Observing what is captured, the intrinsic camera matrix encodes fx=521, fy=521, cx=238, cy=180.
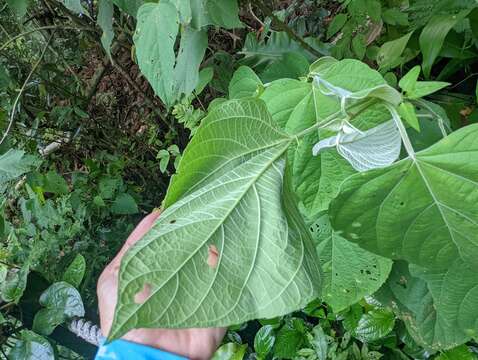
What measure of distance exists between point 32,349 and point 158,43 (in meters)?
0.89

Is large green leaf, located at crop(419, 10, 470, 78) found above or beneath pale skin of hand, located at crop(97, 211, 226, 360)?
above

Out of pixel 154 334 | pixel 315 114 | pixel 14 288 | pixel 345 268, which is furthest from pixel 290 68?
pixel 14 288

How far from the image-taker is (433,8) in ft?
3.14

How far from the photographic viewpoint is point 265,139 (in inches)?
22.4

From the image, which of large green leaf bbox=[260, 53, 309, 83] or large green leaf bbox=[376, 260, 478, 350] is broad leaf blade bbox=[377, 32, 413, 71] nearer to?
large green leaf bbox=[260, 53, 309, 83]

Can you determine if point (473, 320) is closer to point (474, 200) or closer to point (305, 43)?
point (474, 200)

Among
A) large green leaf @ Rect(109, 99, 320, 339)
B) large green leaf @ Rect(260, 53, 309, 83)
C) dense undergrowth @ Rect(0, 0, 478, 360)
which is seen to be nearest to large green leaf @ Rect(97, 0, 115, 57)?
dense undergrowth @ Rect(0, 0, 478, 360)

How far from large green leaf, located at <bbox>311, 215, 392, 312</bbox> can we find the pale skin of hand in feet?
0.95

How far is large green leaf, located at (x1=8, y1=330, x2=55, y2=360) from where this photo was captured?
131 centimetres

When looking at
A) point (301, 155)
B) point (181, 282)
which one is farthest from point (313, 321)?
point (181, 282)

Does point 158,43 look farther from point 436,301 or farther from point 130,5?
point 436,301

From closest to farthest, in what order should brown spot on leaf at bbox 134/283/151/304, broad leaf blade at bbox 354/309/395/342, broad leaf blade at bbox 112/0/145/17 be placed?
brown spot on leaf at bbox 134/283/151/304 → broad leaf blade at bbox 112/0/145/17 → broad leaf blade at bbox 354/309/395/342

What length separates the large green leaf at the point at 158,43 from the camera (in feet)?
2.73

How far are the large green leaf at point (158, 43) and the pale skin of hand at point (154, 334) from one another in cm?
24
